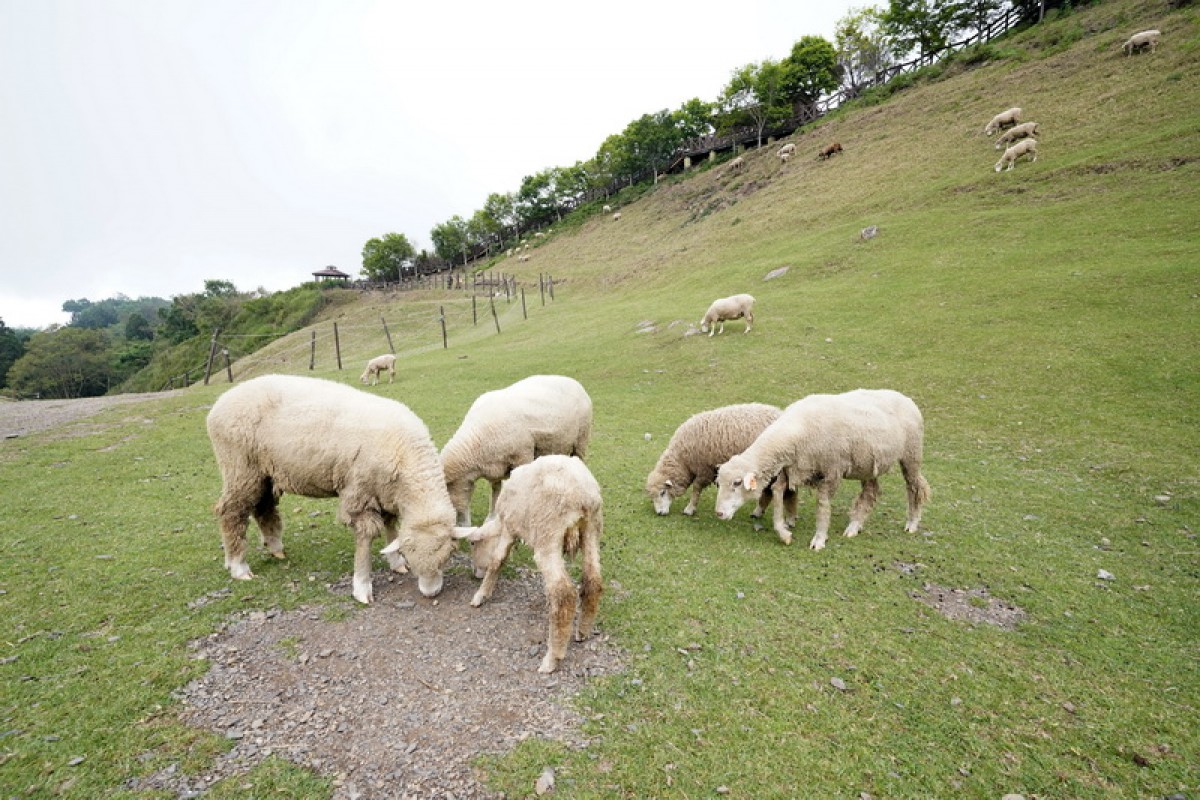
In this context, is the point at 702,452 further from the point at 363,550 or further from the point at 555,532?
the point at 363,550

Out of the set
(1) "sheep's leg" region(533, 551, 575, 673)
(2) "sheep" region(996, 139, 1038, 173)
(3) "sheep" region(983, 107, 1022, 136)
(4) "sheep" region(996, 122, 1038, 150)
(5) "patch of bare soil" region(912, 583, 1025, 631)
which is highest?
(3) "sheep" region(983, 107, 1022, 136)

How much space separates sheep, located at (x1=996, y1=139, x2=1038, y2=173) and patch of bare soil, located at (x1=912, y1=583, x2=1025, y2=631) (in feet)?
103

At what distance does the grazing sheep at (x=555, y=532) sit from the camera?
4.70 meters

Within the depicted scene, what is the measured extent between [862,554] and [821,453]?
1.50m

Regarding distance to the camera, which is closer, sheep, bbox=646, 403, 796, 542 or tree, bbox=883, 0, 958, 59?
sheep, bbox=646, 403, 796, 542

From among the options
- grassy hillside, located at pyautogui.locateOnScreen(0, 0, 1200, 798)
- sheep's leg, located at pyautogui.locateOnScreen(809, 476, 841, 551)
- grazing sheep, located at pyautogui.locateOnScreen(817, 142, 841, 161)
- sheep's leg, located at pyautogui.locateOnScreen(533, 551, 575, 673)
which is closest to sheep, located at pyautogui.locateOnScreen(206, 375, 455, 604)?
grassy hillside, located at pyautogui.locateOnScreen(0, 0, 1200, 798)

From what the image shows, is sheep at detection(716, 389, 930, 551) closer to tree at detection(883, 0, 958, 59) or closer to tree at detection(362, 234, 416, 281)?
tree at detection(883, 0, 958, 59)

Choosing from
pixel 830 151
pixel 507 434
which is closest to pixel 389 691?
pixel 507 434

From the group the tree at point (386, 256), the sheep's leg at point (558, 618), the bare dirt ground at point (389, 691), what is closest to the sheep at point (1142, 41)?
the sheep's leg at point (558, 618)

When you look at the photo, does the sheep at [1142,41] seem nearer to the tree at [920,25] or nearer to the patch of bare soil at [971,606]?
the tree at [920,25]

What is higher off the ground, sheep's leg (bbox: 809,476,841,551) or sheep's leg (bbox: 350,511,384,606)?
sheep's leg (bbox: 350,511,384,606)

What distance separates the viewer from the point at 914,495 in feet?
25.8

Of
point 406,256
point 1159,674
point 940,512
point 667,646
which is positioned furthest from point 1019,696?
point 406,256

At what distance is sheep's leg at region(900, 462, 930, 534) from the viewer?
777 centimetres
